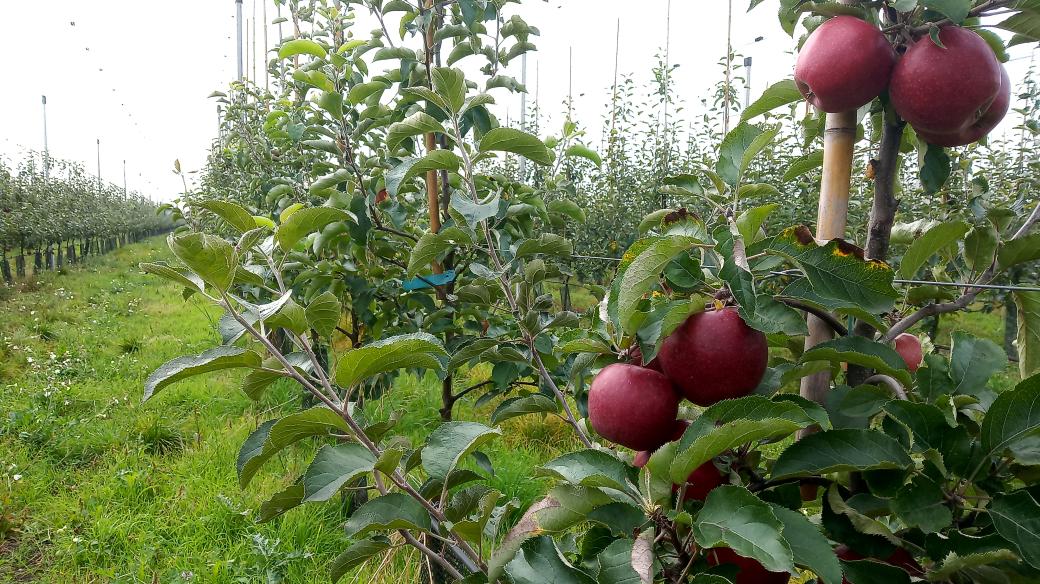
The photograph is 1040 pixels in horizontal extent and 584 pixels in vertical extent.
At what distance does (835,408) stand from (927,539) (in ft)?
0.45

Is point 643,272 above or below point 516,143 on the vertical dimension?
below

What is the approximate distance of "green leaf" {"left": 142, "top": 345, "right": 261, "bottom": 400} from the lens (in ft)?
2.04

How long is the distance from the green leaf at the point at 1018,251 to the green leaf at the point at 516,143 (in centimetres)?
66

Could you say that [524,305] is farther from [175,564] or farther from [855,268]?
[175,564]

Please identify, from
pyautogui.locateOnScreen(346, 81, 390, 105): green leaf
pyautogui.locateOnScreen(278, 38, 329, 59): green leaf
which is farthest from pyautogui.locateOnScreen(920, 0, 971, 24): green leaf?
pyautogui.locateOnScreen(278, 38, 329, 59): green leaf

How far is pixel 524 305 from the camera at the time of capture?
44.5 inches

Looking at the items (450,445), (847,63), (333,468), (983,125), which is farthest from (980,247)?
(333,468)

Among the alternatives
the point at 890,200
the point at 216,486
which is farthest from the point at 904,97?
the point at 216,486

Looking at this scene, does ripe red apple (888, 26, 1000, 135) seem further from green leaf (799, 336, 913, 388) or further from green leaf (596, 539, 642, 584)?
green leaf (596, 539, 642, 584)

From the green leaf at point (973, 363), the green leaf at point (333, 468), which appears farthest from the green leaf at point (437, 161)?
the green leaf at point (973, 363)

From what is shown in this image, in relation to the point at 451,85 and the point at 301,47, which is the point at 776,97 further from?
the point at 301,47

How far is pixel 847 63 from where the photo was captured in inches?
24.2

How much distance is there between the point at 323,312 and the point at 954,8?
741 millimetres

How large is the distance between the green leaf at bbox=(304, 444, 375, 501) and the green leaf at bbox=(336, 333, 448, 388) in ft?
0.25
